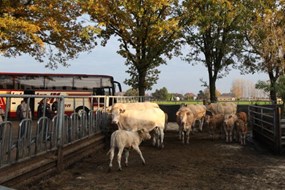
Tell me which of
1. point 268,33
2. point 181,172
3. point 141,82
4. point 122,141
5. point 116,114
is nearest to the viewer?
point 181,172

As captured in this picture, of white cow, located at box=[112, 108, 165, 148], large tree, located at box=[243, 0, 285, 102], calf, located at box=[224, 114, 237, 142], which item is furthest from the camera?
large tree, located at box=[243, 0, 285, 102]

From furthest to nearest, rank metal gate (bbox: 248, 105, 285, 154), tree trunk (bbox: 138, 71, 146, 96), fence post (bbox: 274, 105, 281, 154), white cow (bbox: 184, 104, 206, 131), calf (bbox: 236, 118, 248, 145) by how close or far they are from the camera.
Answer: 1. tree trunk (bbox: 138, 71, 146, 96)
2. white cow (bbox: 184, 104, 206, 131)
3. calf (bbox: 236, 118, 248, 145)
4. metal gate (bbox: 248, 105, 285, 154)
5. fence post (bbox: 274, 105, 281, 154)

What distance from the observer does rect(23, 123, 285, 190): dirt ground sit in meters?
8.41

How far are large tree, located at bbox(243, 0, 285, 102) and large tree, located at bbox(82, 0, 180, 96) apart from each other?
8.37 meters

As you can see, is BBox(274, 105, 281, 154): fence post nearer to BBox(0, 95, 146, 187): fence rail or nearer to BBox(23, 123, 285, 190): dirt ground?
BBox(23, 123, 285, 190): dirt ground

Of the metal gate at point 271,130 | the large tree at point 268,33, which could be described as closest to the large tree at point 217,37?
the large tree at point 268,33

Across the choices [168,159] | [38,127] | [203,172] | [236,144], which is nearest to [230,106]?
[236,144]

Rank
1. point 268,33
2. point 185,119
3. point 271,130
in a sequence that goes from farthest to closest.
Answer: point 268,33 → point 185,119 → point 271,130

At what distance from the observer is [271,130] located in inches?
565

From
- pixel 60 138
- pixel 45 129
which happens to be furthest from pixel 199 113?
pixel 45 129

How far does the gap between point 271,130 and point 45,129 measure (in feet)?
28.2

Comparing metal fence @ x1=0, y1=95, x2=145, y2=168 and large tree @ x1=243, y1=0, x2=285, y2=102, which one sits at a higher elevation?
large tree @ x1=243, y1=0, x2=285, y2=102

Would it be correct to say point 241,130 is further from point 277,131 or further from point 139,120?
point 139,120

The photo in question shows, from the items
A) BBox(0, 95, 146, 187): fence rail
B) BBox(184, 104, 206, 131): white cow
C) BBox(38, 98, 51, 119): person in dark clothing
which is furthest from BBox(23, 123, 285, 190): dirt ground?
BBox(184, 104, 206, 131): white cow
